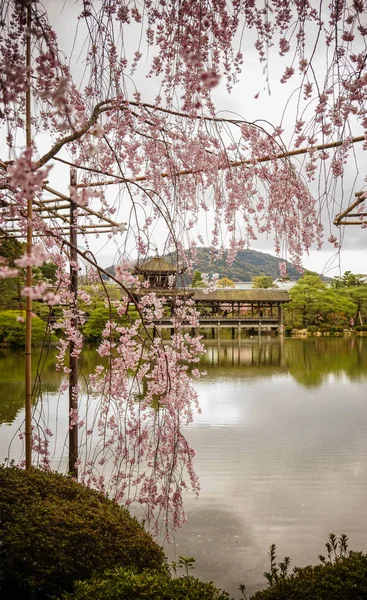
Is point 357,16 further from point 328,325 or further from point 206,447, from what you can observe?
point 328,325

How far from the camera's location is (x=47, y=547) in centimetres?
194

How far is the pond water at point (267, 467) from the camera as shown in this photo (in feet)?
11.3

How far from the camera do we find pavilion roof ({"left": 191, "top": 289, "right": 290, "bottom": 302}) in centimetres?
2875

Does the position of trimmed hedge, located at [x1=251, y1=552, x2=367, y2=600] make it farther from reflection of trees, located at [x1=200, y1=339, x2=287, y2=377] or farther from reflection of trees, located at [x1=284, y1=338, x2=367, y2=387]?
reflection of trees, located at [x1=200, y1=339, x2=287, y2=377]

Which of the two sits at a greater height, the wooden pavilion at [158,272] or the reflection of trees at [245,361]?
the wooden pavilion at [158,272]

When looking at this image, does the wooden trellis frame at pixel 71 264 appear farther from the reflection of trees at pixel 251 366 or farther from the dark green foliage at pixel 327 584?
the reflection of trees at pixel 251 366

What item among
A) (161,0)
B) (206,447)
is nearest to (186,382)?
(161,0)

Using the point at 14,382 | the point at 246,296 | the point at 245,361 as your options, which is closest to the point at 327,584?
the point at 14,382

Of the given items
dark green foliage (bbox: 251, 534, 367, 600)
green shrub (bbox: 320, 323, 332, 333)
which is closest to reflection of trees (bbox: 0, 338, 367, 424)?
dark green foliage (bbox: 251, 534, 367, 600)

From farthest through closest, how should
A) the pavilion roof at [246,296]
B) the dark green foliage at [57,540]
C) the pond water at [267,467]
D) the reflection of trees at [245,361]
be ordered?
the pavilion roof at [246,296] → the reflection of trees at [245,361] → the pond water at [267,467] → the dark green foliage at [57,540]

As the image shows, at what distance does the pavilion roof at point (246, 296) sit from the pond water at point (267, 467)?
1704 centimetres

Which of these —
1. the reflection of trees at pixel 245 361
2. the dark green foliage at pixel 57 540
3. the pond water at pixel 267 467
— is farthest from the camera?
the reflection of trees at pixel 245 361

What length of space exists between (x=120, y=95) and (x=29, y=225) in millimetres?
757

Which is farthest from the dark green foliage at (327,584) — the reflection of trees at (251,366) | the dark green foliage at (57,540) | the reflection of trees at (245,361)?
the reflection of trees at (245,361)
